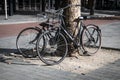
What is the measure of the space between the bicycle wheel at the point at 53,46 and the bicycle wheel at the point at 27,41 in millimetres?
281

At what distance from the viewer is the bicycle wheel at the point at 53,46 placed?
7175 mm

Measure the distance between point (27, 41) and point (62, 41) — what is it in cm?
126

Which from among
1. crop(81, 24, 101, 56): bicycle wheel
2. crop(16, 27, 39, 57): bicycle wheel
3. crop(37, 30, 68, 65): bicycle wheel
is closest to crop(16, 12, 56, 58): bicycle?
crop(16, 27, 39, 57): bicycle wheel

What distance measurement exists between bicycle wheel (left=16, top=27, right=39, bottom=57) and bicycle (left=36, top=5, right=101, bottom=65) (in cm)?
26

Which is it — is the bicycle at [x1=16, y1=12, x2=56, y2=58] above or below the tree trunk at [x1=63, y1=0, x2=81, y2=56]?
below

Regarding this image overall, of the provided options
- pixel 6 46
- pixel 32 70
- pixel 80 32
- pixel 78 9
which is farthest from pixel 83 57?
pixel 6 46

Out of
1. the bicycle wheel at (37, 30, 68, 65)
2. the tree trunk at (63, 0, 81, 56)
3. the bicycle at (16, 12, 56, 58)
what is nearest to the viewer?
the bicycle wheel at (37, 30, 68, 65)

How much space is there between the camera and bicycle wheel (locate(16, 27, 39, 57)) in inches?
295

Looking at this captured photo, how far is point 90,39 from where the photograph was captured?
828 centimetres

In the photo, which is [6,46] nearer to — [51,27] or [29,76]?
[51,27]

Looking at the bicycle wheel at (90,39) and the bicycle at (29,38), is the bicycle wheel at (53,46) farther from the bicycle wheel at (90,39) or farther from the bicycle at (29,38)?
the bicycle wheel at (90,39)

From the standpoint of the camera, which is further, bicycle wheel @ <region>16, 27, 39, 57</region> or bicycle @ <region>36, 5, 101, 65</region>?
bicycle wheel @ <region>16, 27, 39, 57</region>

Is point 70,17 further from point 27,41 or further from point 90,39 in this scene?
point 27,41

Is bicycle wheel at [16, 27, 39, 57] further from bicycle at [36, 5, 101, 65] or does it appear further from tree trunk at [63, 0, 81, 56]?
tree trunk at [63, 0, 81, 56]
